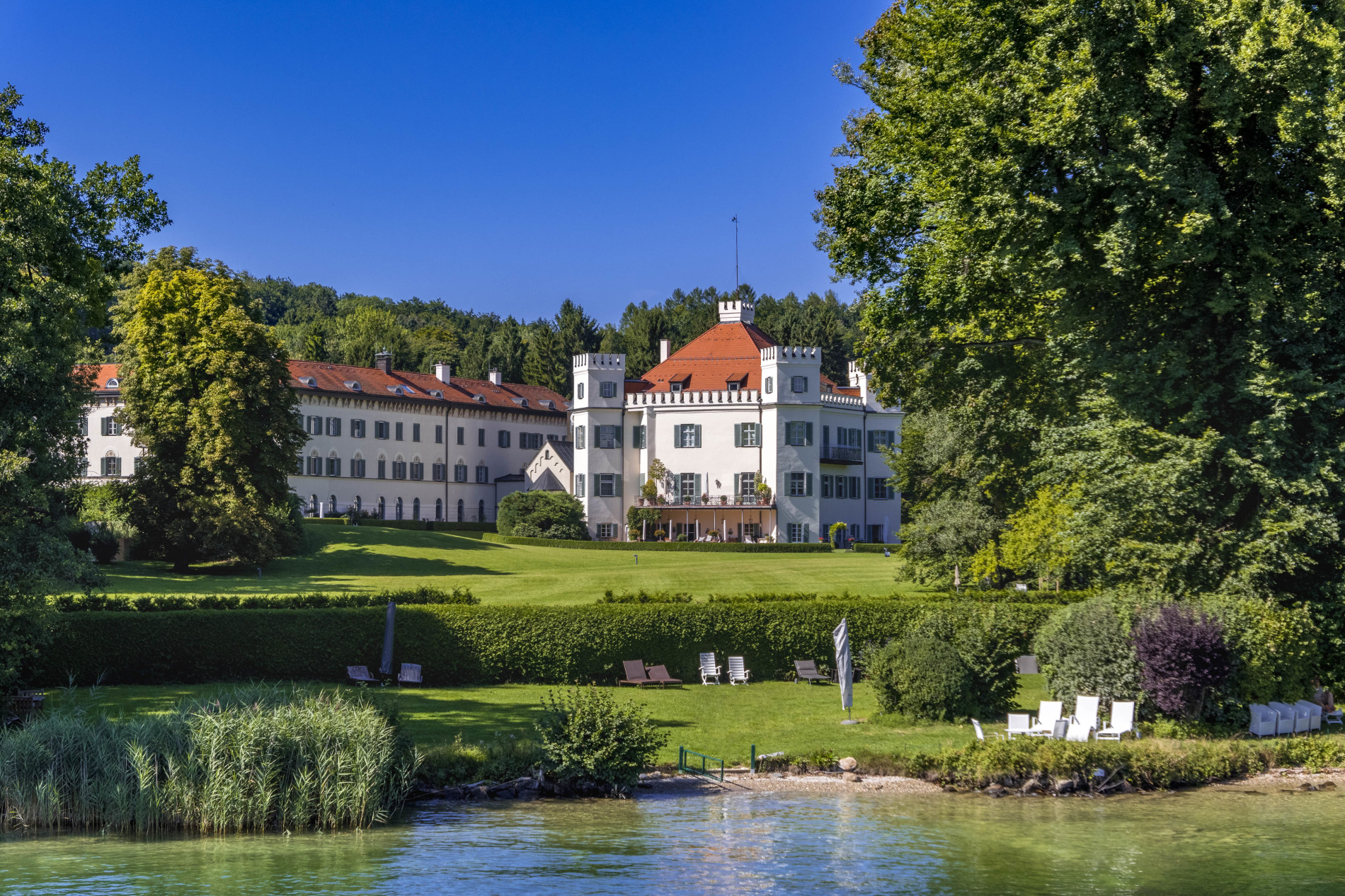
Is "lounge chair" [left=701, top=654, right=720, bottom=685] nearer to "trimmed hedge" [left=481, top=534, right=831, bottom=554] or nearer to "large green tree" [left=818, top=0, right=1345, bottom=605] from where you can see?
"large green tree" [left=818, top=0, right=1345, bottom=605]

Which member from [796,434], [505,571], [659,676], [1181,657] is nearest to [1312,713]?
[1181,657]

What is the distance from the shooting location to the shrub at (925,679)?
21531 millimetres

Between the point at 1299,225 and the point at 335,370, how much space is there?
6154 centimetres

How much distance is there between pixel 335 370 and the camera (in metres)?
74.2

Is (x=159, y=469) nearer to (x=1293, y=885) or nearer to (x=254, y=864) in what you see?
(x=254, y=864)

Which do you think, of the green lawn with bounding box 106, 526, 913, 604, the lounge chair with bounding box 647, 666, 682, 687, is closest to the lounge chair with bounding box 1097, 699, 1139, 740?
the lounge chair with bounding box 647, 666, 682, 687

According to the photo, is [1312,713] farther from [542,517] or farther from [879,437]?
[879,437]

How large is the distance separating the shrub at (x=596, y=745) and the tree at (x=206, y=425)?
27.7 m

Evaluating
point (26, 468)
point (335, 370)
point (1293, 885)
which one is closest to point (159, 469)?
point (26, 468)

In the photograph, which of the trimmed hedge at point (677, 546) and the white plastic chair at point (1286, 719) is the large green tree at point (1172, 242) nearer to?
the white plastic chair at point (1286, 719)

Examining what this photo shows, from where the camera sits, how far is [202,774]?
15766 mm

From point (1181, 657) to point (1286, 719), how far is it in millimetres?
2248

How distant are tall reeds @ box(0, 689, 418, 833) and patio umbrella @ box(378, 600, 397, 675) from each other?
8915mm

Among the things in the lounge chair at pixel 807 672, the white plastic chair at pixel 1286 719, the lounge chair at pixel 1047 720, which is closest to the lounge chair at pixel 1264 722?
the white plastic chair at pixel 1286 719
